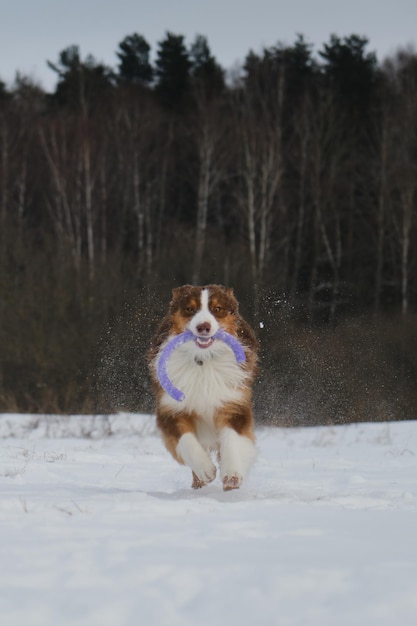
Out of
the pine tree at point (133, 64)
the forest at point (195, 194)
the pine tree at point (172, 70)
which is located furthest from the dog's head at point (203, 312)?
the pine tree at point (133, 64)

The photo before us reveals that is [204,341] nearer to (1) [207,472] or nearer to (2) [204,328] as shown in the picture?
(2) [204,328]

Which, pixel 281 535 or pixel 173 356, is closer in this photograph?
pixel 281 535

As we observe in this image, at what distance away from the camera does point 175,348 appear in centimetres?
575

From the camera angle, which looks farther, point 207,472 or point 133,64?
point 133,64

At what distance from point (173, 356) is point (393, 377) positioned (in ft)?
30.9

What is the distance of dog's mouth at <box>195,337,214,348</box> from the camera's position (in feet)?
18.4

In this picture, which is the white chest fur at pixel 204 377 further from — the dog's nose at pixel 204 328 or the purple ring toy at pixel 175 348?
the dog's nose at pixel 204 328

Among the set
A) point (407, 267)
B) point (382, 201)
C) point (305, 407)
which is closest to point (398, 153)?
point (382, 201)

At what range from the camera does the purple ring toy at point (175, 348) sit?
567 centimetres

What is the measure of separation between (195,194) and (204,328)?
2489 centimetres

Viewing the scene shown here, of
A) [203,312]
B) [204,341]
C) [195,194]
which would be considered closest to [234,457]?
[204,341]

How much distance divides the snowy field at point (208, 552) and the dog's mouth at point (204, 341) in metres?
1.00

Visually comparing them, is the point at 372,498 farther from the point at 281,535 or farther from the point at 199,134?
the point at 199,134

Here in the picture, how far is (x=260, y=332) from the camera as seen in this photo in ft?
42.7
